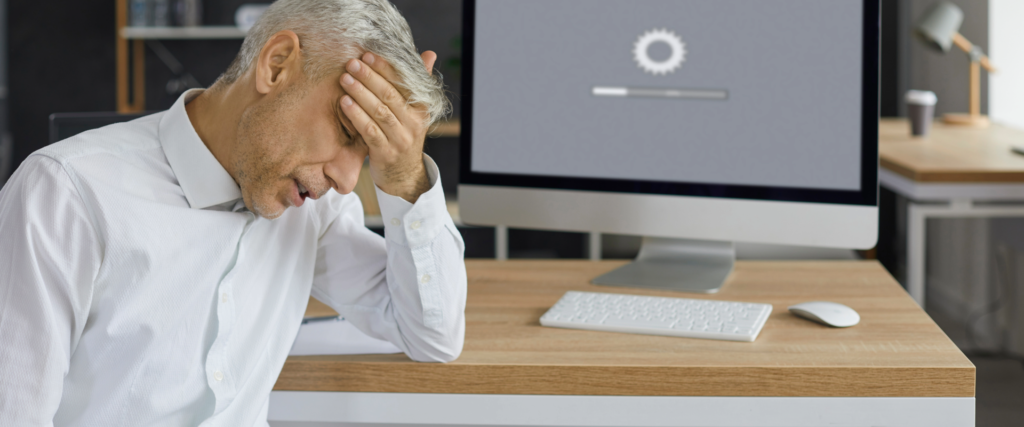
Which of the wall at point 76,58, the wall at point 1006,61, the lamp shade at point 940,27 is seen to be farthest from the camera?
the wall at point 76,58

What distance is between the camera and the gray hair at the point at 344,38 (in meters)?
0.79

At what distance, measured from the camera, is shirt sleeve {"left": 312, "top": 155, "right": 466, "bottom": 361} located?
92 cm

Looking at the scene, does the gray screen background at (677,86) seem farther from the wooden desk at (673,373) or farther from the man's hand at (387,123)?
the man's hand at (387,123)

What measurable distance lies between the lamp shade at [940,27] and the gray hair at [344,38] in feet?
8.79

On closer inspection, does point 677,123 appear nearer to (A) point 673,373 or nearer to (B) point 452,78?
(A) point 673,373

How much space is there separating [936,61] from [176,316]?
4018 millimetres

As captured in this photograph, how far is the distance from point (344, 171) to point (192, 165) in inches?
5.9

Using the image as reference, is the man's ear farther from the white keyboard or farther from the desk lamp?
the desk lamp

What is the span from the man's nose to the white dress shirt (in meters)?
0.08

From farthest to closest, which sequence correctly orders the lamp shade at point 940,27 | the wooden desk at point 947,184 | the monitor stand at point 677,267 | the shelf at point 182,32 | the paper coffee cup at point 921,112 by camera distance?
the shelf at point 182,32 < the lamp shade at point 940,27 < the paper coffee cup at point 921,112 < the wooden desk at point 947,184 < the monitor stand at point 677,267

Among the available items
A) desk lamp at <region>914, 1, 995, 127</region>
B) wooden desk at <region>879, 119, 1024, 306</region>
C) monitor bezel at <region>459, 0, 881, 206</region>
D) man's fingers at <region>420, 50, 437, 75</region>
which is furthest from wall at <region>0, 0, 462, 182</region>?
man's fingers at <region>420, 50, 437, 75</region>

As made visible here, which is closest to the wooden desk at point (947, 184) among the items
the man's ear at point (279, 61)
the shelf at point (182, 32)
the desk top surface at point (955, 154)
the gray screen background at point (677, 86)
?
the desk top surface at point (955, 154)

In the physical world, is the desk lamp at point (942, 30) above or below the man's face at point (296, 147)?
above

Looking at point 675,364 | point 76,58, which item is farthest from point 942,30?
point 76,58
